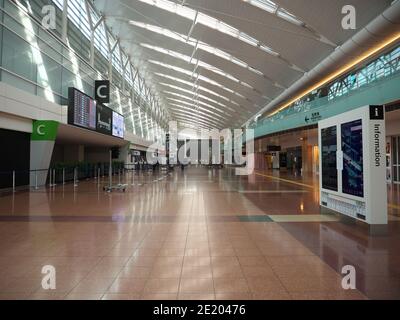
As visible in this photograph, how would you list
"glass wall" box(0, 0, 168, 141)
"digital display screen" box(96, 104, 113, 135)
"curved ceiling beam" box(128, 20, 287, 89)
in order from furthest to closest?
"curved ceiling beam" box(128, 20, 287, 89), "digital display screen" box(96, 104, 113, 135), "glass wall" box(0, 0, 168, 141)

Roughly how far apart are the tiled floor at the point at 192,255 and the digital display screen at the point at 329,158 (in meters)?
0.91

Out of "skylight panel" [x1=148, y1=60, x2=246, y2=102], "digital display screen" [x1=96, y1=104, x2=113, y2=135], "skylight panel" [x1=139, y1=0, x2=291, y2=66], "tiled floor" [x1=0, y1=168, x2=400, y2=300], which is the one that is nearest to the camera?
"tiled floor" [x1=0, y1=168, x2=400, y2=300]

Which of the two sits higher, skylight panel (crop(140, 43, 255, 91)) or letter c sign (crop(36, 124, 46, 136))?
skylight panel (crop(140, 43, 255, 91))

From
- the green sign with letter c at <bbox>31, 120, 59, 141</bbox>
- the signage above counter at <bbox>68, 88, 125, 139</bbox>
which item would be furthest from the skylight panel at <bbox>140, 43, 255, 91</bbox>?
the green sign with letter c at <bbox>31, 120, 59, 141</bbox>

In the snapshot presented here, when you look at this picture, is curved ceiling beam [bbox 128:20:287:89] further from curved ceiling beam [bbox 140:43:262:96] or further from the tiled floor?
the tiled floor

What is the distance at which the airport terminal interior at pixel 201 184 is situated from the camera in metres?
4.20

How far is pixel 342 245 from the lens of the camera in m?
5.66

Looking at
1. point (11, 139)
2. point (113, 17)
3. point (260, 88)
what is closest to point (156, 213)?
point (11, 139)

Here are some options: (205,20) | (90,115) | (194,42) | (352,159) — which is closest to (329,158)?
(352,159)

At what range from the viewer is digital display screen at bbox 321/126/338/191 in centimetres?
820

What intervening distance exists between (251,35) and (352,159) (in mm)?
16649

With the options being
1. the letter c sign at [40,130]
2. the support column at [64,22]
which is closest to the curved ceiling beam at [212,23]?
the support column at [64,22]

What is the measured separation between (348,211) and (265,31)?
1658cm

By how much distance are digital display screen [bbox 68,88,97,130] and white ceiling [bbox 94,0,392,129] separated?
762 centimetres
